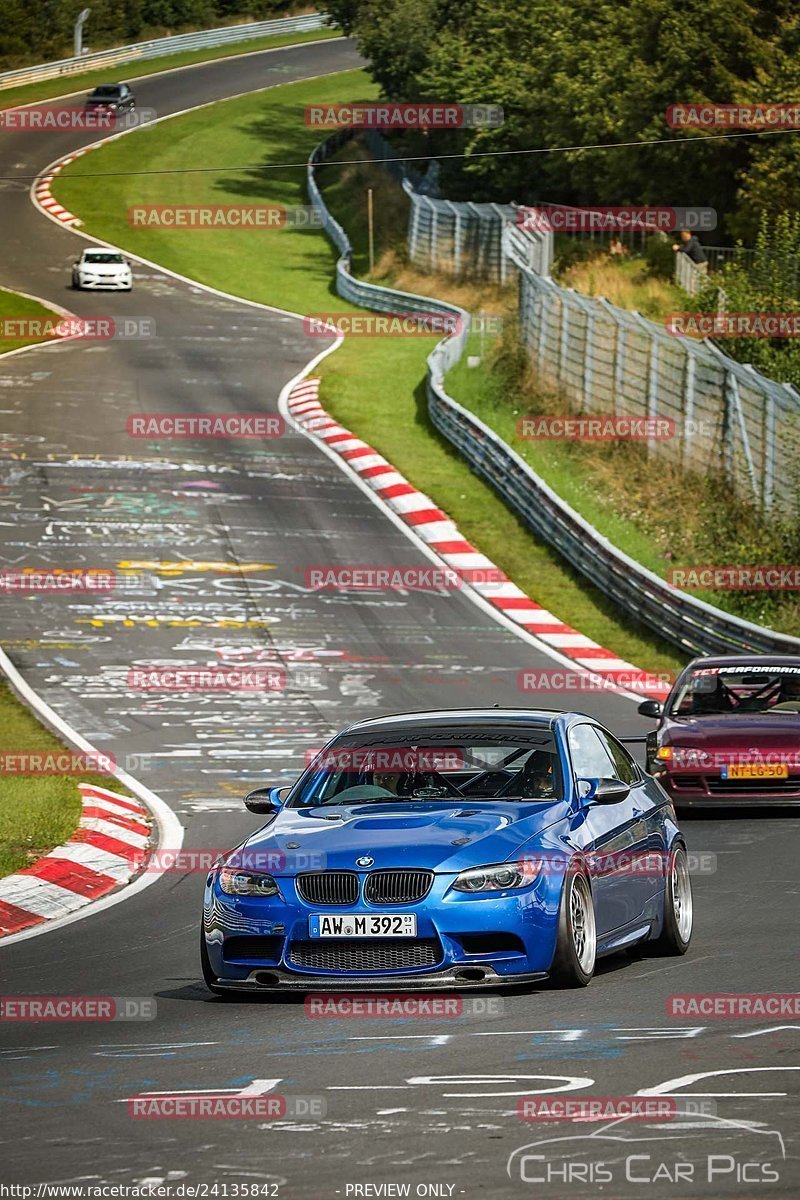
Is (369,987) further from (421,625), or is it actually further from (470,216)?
(470,216)

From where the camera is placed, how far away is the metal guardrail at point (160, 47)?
94000 mm

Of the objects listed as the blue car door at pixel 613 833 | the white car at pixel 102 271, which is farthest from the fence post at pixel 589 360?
the blue car door at pixel 613 833

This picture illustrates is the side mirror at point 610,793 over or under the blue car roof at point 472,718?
under

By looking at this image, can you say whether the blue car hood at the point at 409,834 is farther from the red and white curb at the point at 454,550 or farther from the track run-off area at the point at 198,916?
the red and white curb at the point at 454,550

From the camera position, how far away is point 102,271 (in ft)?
177

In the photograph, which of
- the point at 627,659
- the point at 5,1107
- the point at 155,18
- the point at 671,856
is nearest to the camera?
the point at 5,1107

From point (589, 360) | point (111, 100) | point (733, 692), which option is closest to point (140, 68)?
point (111, 100)

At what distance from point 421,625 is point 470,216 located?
96.5 ft

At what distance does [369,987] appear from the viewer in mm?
8945

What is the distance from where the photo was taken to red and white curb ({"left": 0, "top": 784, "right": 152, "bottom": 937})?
12750 mm

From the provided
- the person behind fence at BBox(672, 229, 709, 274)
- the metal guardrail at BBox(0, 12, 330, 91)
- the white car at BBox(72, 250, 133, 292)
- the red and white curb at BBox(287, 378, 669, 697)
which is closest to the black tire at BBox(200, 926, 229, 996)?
the red and white curb at BBox(287, 378, 669, 697)

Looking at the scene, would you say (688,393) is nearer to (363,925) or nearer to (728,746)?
(728,746)

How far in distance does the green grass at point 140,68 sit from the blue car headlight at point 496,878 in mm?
82557

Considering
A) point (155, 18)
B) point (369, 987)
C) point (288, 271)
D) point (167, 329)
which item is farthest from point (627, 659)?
point (155, 18)
